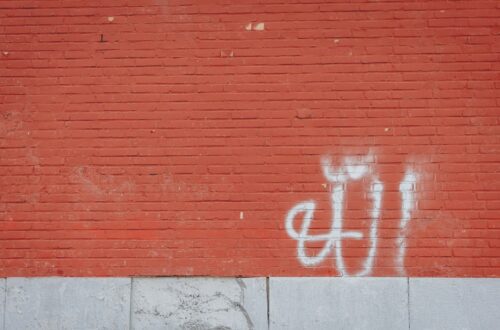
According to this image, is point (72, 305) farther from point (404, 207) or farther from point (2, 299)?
point (404, 207)

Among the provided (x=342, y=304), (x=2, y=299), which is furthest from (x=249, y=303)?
(x=2, y=299)

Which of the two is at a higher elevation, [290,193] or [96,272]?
[290,193]

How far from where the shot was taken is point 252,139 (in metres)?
5.78

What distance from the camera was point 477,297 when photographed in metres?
5.55

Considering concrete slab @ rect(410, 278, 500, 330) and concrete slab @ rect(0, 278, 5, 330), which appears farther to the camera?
concrete slab @ rect(0, 278, 5, 330)

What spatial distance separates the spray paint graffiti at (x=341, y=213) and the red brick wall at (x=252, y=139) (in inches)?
0.5

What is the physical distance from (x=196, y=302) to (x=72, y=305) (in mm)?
1123

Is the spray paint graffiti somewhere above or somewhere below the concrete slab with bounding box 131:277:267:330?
above

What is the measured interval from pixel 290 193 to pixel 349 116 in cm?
89

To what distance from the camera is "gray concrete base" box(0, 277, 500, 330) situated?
5.56 metres

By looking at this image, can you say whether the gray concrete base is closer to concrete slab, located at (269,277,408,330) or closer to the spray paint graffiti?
concrete slab, located at (269,277,408,330)

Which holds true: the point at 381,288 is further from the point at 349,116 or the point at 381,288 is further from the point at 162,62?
the point at 162,62

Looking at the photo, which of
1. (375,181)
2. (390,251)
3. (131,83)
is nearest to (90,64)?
(131,83)

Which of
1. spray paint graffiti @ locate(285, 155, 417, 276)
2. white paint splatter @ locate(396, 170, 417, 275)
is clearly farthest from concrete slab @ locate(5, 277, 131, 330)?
white paint splatter @ locate(396, 170, 417, 275)
